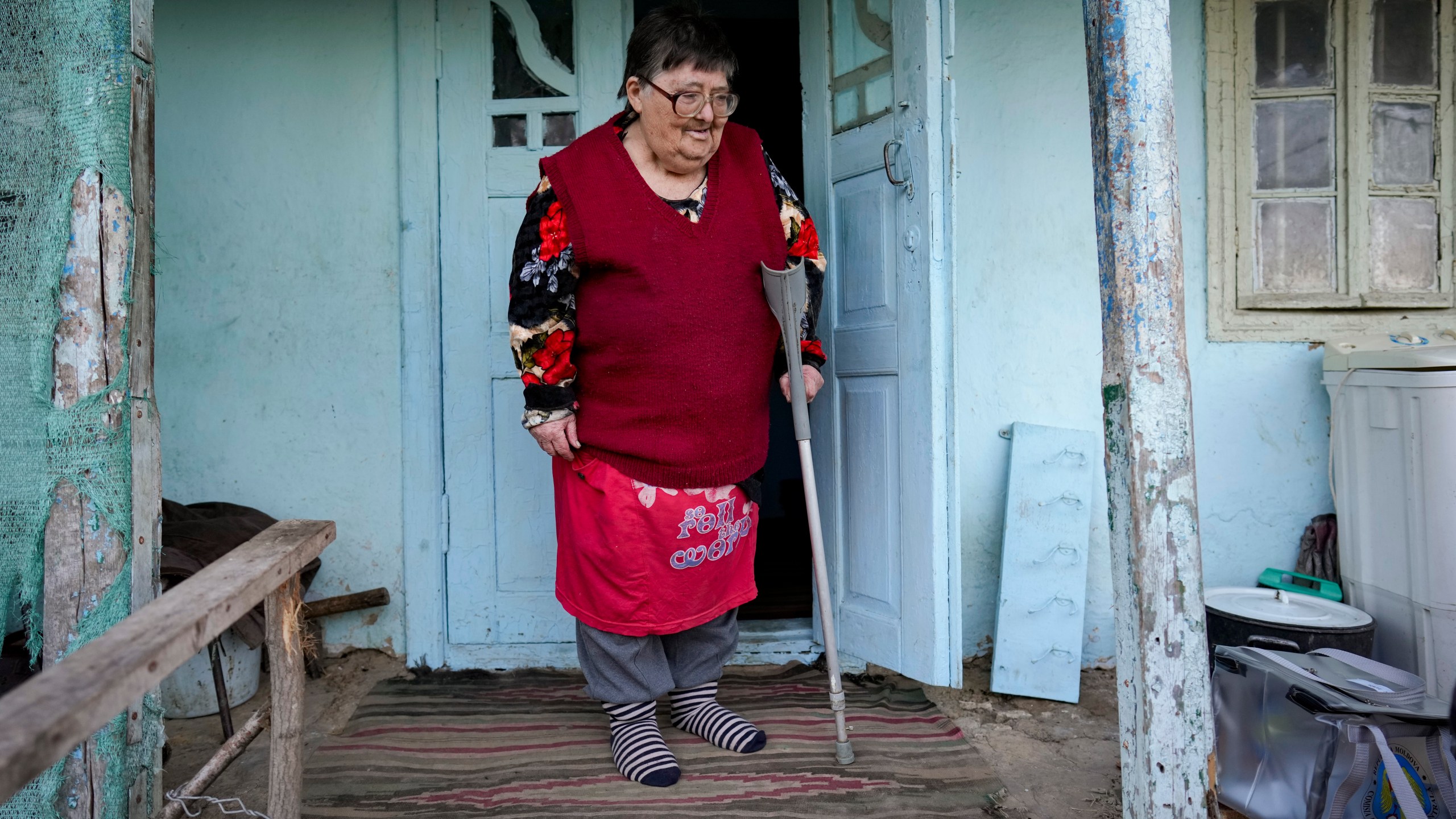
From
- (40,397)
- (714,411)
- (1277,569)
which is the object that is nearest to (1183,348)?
(714,411)

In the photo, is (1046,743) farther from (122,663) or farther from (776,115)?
(776,115)

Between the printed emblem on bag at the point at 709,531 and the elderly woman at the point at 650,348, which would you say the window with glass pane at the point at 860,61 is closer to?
the elderly woman at the point at 650,348

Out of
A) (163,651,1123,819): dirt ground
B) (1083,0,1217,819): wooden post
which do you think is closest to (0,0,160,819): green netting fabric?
(163,651,1123,819): dirt ground

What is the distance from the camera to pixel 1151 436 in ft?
5.96

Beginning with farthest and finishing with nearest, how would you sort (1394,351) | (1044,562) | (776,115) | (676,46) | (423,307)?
(776,115) < (423,307) < (1044,562) < (1394,351) < (676,46)

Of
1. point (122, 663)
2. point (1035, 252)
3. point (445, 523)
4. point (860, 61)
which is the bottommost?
point (445, 523)

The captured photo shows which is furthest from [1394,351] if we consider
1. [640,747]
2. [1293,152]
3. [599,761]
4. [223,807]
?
[223,807]

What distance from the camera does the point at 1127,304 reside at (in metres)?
1.85

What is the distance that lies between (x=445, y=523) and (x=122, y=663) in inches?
82.2

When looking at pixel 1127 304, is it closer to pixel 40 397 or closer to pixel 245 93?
pixel 40 397

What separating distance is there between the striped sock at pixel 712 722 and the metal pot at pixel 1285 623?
1.30 metres

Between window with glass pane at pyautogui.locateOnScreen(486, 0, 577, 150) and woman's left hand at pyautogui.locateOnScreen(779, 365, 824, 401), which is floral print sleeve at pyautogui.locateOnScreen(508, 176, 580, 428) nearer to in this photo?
woman's left hand at pyautogui.locateOnScreen(779, 365, 824, 401)

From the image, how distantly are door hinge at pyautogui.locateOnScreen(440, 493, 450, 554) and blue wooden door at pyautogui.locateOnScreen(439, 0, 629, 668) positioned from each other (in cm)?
1

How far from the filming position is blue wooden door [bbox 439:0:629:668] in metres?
3.12
